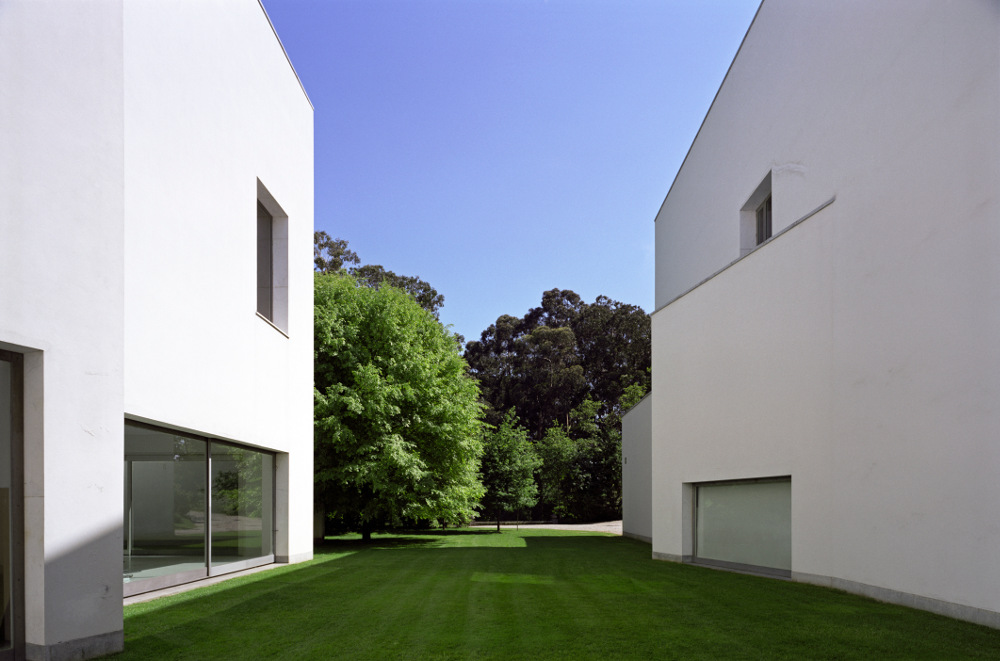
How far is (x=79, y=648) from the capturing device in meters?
5.77

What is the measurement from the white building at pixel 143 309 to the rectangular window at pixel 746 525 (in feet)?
27.9

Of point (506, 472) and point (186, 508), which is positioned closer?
point (186, 508)

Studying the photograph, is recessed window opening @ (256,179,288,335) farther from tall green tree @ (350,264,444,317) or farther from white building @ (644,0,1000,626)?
tall green tree @ (350,264,444,317)

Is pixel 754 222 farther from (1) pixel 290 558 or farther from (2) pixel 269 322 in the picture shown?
(1) pixel 290 558

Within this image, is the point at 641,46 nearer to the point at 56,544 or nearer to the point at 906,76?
the point at 906,76

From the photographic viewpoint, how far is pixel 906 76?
9445mm

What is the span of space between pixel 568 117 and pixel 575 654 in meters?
29.5

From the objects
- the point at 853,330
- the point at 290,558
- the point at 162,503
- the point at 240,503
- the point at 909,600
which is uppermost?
the point at 853,330

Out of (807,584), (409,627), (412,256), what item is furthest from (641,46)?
(412,256)

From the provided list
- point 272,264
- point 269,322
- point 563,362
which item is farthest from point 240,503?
point 563,362

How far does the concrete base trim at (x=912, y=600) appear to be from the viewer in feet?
24.6

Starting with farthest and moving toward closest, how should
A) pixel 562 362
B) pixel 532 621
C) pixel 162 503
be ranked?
pixel 562 362 < pixel 162 503 < pixel 532 621

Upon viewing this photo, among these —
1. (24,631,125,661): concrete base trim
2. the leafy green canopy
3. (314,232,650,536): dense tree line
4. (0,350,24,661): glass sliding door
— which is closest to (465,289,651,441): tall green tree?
(314,232,650,536): dense tree line

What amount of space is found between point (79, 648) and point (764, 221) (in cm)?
1546
